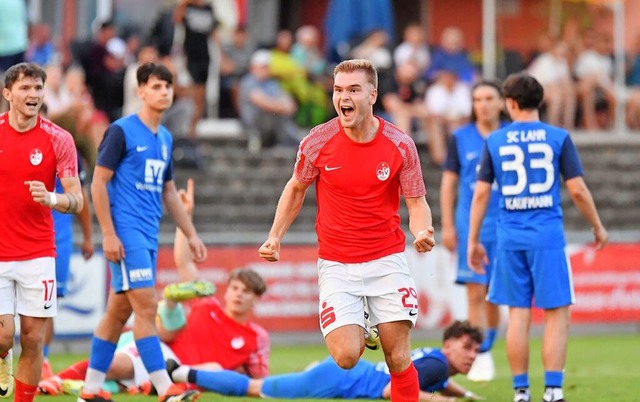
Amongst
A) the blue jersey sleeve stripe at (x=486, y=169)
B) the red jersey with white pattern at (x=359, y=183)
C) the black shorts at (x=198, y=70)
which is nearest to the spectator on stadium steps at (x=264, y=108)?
the black shorts at (x=198, y=70)

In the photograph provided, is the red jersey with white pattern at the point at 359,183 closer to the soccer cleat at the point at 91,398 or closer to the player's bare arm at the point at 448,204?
the soccer cleat at the point at 91,398

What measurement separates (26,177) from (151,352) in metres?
1.78

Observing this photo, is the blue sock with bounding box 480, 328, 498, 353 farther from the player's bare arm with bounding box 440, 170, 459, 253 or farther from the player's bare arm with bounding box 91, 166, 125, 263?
the player's bare arm with bounding box 91, 166, 125, 263

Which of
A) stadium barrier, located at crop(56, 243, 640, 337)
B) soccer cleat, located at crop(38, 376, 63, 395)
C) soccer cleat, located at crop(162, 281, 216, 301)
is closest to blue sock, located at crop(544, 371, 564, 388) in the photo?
soccer cleat, located at crop(162, 281, 216, 301)

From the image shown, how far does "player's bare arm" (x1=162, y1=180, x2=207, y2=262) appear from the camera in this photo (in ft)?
34.1

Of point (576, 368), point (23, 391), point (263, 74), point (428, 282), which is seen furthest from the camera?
point (263, 74)

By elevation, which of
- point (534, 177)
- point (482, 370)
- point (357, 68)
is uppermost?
point (357, 68)

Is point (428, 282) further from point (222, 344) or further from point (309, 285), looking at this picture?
point (222, 344)

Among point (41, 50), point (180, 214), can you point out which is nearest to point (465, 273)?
point (180, 214)

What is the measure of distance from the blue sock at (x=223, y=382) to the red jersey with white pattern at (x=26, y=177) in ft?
7.85

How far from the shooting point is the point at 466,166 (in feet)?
41.3

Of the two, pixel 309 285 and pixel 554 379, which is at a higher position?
pixel 309 285

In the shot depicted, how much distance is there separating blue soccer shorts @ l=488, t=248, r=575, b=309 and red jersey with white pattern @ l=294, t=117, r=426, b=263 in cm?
177

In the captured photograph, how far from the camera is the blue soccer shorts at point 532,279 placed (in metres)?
9.94
